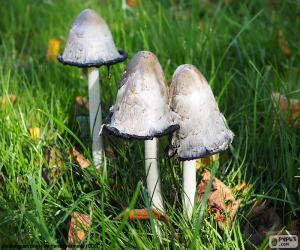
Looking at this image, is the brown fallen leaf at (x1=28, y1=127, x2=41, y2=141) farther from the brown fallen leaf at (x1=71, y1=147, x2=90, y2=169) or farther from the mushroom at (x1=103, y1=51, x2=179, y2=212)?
the mushroom at (x1=103, y1=51, x2=179, y2=212)

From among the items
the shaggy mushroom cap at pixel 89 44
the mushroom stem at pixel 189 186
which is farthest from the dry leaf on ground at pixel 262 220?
the shaggy mushroom cap at pixel 89 44

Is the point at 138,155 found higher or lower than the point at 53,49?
lower

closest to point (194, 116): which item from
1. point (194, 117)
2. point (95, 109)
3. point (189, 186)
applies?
point (194, 117)

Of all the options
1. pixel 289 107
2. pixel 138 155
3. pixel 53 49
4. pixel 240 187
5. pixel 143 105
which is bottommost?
pixel 240 187

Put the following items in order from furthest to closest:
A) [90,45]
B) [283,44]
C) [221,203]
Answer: [283,44] < [90,45] < [221,203]

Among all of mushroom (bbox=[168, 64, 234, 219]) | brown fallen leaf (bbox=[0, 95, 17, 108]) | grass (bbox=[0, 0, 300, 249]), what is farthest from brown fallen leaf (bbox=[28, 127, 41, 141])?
mushroom (bbox=[168, 64, 234, 219])

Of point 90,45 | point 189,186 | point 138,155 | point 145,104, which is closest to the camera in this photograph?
point 145,104

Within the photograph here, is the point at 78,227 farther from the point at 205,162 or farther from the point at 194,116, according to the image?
the point at 205,162
